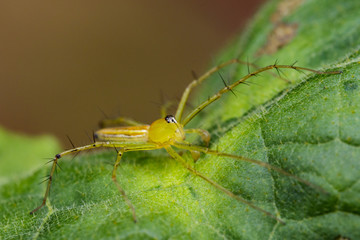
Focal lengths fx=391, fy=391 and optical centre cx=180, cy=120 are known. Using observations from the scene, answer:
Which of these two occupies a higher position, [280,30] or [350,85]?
[280,30]

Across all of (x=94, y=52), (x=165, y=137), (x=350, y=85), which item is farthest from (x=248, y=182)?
(x=94, y=52)

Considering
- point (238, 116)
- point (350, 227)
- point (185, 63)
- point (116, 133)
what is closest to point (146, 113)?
point (185, 63)

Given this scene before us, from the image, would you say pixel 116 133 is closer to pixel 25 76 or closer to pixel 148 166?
pixel 148 166

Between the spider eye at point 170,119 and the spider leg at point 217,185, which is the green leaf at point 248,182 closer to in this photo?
the spider leg at point 217,185

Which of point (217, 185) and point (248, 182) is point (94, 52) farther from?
point (248, 182)

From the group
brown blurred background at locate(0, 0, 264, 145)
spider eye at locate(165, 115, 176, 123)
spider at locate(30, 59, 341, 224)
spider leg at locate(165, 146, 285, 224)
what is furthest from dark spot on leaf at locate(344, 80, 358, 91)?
brown blurred background at locate(0, 0, 264, 145)

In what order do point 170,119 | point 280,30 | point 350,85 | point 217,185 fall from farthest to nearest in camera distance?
point 280,30 < point 170,119 < point 217,185 < point 350,85

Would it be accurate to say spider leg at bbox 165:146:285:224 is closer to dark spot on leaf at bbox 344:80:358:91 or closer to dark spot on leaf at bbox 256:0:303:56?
dark spot on leaf at bbox 344:80:358:91
